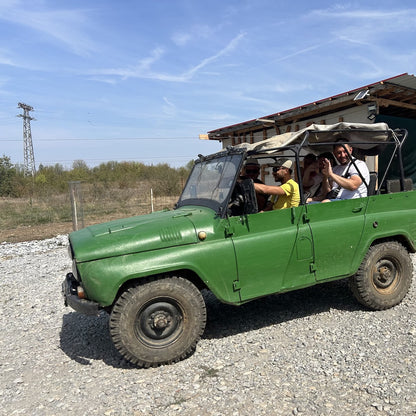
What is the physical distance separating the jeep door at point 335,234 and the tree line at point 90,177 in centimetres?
1283

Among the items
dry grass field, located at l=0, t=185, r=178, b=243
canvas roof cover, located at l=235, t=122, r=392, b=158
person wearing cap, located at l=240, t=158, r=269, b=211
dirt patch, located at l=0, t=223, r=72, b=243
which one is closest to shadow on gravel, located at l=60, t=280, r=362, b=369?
person wearing cap, located at l=240, t=158, r=269, b=211

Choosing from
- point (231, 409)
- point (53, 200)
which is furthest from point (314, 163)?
point (53, 200)

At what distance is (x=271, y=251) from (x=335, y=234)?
857mm

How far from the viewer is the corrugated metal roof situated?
8.91 meters

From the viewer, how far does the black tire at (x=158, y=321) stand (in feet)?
11.6

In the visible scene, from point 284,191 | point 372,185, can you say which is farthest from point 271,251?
point 372,185

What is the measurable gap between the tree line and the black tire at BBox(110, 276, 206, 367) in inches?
527

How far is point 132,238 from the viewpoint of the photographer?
3650 millimetres

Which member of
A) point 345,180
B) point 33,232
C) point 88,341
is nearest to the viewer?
point 88,341

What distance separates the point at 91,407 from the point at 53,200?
18.6 meters

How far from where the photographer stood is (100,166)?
37.0 metres

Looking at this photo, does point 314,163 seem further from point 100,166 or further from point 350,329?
point 100,166

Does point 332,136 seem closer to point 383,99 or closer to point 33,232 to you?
point 383,99

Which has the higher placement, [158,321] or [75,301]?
[75,301]
